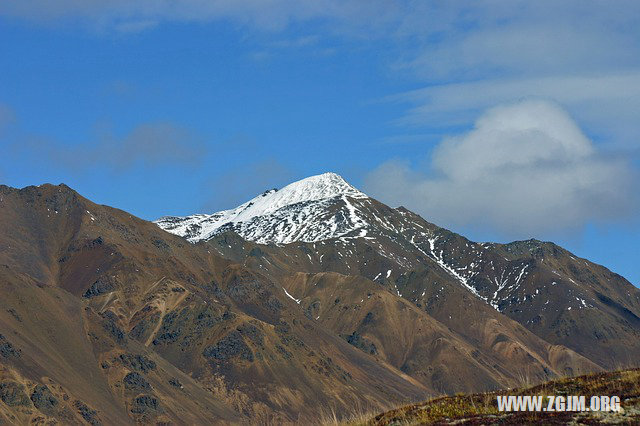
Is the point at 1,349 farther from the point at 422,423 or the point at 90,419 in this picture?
the point at 422,423

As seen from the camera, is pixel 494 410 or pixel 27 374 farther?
pixel 27 374

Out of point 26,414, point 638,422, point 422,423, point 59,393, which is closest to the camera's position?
point 638,422

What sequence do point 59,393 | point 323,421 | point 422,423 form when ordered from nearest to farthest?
point 422,423
point 323,421
point 59,393

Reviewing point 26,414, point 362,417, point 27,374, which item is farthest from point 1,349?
point 362,417

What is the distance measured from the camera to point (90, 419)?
199000mm

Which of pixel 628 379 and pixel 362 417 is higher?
pixel 628 379

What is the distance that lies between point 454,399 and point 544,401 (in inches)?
118

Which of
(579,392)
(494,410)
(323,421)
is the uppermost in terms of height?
(579,392)

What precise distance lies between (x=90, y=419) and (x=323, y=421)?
7186 inches

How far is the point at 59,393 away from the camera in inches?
7830

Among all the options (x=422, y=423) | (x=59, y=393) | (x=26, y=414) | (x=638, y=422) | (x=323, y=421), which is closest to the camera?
(x=638, y=422)

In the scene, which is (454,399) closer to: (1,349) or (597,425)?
(597,425)

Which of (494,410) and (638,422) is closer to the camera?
(638,422)

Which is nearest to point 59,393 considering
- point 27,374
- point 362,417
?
point 27,374
